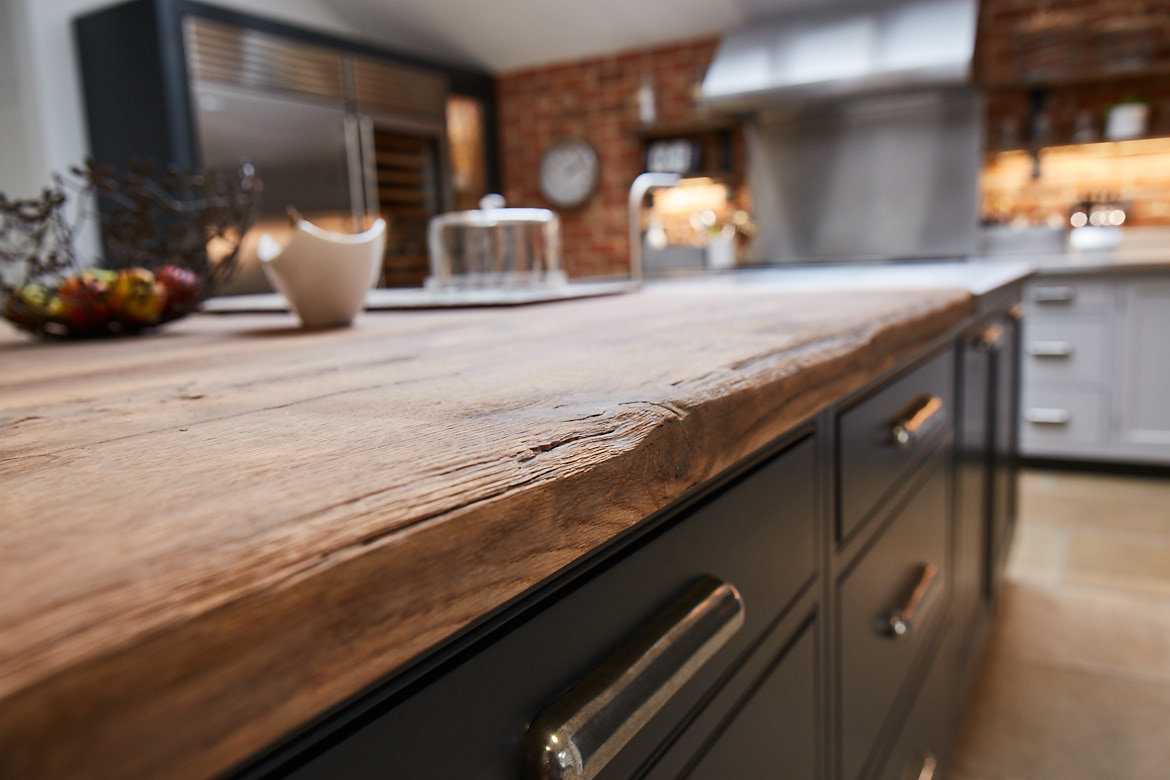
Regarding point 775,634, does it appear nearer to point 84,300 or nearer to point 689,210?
point 84,300

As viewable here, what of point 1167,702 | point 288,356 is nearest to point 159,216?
point 288,356

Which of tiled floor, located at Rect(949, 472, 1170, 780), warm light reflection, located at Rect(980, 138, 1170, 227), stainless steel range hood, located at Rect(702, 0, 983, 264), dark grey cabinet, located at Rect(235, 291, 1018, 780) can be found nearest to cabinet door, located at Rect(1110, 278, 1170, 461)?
tiled floor, located at Rect(949, 472, 1170, 780)

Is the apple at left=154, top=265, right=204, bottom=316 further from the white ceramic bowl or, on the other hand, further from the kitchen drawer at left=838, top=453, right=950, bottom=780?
the kitchen drawer at left=838, top=453, right=950, bottom=780

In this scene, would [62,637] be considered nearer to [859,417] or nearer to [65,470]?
[65,470]

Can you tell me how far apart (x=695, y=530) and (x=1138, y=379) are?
324cm

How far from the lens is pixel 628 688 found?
1.21 feet

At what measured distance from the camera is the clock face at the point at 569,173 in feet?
16.8

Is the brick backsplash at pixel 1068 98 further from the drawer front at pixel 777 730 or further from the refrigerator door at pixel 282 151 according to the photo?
the drawer front at pixel 777 730

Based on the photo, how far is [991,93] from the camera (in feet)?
13.1

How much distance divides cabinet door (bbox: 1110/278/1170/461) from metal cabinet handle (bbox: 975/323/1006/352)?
1691 millimetres

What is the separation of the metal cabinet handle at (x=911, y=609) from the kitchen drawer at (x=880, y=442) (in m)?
0.12

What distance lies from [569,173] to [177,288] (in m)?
4.31

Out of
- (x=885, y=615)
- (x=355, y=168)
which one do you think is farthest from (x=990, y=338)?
(x=355, y=168)

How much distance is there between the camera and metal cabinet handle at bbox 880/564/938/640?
0.87 m
